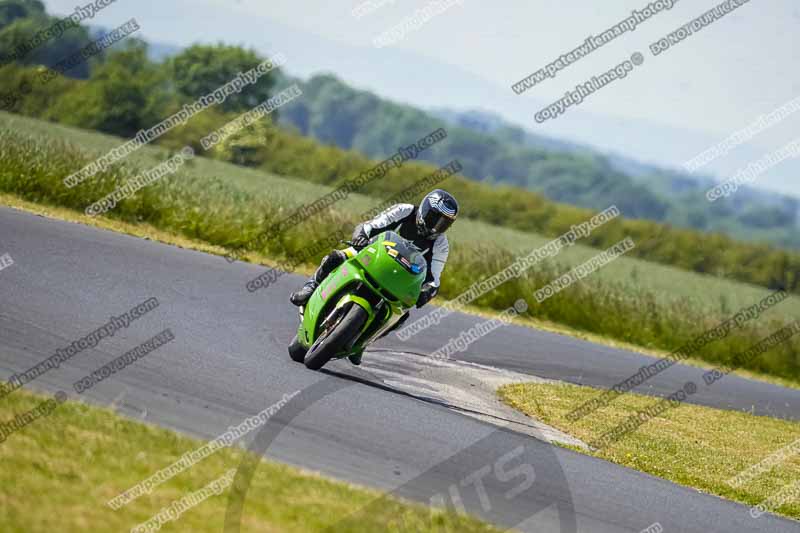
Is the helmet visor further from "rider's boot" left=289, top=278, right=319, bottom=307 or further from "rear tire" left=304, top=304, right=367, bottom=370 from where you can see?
"rider's boot" left=289, top=278, right=319, bottom=307

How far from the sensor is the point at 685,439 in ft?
42.2

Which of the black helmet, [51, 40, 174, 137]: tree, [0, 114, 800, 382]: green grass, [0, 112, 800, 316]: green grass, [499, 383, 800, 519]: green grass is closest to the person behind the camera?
the black helmet

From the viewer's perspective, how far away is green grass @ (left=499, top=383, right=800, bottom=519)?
1034 cm

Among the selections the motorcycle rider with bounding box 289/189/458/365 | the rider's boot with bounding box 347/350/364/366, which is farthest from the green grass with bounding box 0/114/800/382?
the motorcycle rider with bounding box 289/189/458/365

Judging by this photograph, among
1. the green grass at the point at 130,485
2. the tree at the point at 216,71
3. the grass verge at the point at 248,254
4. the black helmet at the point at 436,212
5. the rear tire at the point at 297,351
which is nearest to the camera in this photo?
the green grass at the point at 130,485

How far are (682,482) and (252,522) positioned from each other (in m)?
5.75

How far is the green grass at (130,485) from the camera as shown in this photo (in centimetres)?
510

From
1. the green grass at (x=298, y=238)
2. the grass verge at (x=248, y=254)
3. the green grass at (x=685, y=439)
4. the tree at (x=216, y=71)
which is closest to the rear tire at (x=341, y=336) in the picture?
the green grass at (x=685, y=439)

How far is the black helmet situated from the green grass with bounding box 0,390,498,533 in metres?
3.82

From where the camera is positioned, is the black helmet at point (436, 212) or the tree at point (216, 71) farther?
the tree at point (216, 71)

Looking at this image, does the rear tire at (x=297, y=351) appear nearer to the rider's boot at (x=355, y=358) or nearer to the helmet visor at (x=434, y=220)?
the rider's boot at (x=355, y=358)

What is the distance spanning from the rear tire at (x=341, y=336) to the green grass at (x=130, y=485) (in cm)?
285

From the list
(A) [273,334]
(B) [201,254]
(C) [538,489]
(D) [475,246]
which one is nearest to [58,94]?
(D) [475,246]

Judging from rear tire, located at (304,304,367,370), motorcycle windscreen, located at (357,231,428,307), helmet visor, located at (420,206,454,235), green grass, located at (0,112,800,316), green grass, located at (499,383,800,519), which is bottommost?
green grass, located at (0,112,800,316)
